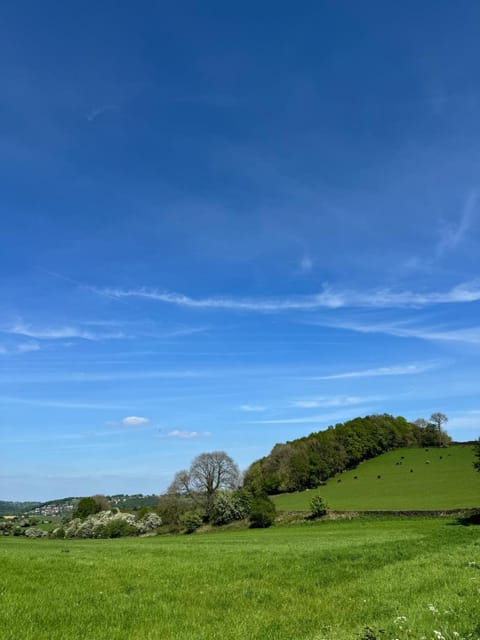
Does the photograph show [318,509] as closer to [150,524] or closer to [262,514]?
[262,514]

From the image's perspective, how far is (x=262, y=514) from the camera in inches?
3280

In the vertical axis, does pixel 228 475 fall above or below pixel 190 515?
above

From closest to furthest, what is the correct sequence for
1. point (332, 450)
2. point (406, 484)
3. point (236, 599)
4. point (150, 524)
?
point (236, 599) < point (406, 484) < point (150, 524) < point (332, 450)

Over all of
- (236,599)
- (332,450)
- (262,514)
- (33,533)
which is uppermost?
(332,450)

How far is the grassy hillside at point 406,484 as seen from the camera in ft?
277

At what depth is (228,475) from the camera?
112 m

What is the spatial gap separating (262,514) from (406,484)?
43.0 metres

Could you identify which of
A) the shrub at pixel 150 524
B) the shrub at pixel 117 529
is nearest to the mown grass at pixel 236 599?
the shrub at pixel 150 524

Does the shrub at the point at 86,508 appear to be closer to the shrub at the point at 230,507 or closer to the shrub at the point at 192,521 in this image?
the shrub at the point at 192,521

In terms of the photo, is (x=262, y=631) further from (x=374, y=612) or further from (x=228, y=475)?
(x=228, y=475)

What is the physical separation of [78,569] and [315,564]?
10.3m

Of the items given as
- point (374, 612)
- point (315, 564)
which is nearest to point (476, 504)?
point (315, 564)

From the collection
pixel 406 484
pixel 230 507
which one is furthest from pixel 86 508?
pixel 406 484

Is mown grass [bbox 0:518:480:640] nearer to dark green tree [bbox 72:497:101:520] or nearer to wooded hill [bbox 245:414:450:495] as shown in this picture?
wooded hill [bbox 245:414:450:495]
